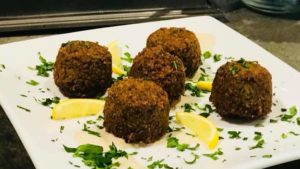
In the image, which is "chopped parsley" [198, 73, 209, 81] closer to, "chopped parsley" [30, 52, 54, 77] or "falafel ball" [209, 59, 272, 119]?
"falafel ball" [209, 59, 272, 119]

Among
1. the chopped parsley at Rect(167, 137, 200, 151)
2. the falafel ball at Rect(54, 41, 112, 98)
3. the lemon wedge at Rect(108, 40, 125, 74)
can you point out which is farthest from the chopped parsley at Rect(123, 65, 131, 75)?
the chopped parsley at Rect(167, 137, 200, 151)

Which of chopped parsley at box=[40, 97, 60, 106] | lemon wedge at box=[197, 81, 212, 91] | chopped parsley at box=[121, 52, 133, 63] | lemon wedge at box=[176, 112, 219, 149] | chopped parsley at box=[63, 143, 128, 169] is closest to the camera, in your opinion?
chopped parsley at box=[63, 143, 128, 169]

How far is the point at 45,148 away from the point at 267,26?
4.21 feet

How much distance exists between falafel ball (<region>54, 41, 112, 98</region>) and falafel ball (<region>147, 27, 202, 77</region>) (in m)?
0.16

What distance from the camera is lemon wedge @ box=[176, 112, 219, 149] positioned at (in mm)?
1243

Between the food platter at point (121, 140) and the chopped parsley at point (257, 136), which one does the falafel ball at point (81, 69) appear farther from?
the chopped parsley at point (257, 136)

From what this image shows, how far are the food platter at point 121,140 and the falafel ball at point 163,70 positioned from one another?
0.16 ft

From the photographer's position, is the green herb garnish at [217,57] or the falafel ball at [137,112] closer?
the falafel ball at [137,112]

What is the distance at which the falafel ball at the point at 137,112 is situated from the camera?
1.21 m

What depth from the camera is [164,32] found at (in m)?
1.53

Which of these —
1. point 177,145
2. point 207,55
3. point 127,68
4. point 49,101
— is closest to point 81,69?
point 49,101

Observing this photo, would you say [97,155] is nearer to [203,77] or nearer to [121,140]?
[121,140]

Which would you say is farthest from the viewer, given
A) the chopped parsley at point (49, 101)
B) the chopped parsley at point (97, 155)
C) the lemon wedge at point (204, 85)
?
the lemon wedge at point (204, 85)

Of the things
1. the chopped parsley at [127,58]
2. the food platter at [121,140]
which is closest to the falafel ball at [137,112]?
the food platter at [121,140]
